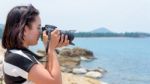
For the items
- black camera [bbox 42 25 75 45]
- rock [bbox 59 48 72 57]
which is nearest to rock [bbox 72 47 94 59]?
rock [bbox 59 48 72 57]

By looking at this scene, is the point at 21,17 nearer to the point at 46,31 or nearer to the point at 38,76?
the point at 46,31

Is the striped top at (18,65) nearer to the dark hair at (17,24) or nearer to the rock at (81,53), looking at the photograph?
the dark hair at (17,24)

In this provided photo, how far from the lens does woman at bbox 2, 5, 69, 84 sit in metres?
2.68

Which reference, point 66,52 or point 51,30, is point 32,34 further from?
point 66,52

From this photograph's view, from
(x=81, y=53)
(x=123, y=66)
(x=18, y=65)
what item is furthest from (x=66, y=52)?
(x=18, y=65)

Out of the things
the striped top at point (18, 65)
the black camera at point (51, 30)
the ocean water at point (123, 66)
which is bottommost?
the ocean water at point (123, 66)

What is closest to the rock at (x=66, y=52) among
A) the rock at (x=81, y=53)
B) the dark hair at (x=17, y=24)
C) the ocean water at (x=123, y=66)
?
the rock at (x=81, y=53)

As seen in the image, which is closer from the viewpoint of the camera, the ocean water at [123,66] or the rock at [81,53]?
the ocean water at [123,66]

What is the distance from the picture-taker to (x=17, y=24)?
9.26ft

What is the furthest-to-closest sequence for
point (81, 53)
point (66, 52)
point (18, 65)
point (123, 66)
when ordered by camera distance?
point (81, 53)
point (66, 52)
point (123, 66)
point (18, 65)

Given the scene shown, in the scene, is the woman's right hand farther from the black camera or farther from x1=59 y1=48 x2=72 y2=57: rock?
x1=59 y1=48 x2=72 y2=57: rock

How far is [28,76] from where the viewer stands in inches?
106

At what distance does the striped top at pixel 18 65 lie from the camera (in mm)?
2705

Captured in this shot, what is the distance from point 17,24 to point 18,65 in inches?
10.7
